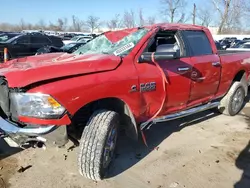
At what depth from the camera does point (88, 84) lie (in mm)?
2971

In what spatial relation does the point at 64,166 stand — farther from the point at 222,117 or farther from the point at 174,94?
the point at 222,117

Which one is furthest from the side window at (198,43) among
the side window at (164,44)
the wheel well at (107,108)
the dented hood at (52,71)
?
the dented hood at (52,71)

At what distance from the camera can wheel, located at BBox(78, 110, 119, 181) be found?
3.06 m

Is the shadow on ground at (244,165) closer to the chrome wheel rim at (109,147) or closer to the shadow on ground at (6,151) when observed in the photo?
the chrome wheel rim at (109,147)

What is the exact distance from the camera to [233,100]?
5.71 metres

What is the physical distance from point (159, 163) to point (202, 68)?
1716mm

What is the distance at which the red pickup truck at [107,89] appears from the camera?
2811 millimetres

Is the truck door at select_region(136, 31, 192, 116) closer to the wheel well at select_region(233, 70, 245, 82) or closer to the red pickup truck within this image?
the red pickup truck

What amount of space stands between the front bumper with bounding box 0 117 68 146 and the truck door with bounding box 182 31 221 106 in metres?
2.30

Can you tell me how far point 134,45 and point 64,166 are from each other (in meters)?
1.85

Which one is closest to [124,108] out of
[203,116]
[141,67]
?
[141,67]

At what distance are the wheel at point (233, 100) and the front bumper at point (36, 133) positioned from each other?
3780mm

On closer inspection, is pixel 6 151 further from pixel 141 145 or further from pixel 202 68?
pixel 202 68

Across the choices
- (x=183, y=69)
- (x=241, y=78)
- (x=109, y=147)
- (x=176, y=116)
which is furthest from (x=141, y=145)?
(x=241, y=78)
